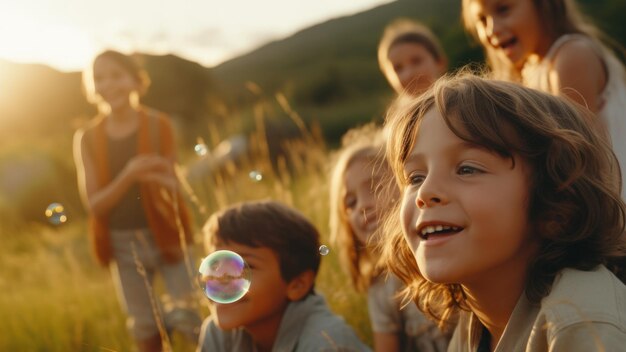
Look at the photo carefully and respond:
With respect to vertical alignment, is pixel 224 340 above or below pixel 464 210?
below

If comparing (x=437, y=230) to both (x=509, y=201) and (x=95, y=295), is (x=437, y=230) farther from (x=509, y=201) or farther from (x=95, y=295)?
(x=95, y=295)

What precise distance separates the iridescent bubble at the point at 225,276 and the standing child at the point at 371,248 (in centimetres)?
52

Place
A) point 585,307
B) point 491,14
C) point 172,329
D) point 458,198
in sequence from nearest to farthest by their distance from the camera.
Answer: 1. point 585,307
2. point 458,198
3. point 491,14
4. point 172,329

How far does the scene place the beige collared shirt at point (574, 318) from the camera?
166 centimetres

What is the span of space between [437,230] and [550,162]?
1.08 ft

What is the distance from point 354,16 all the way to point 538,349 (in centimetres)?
4954

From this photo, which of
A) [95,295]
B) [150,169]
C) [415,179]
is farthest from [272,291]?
[95,295]

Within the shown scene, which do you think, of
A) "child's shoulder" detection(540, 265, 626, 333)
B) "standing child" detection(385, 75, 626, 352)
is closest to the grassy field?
"standing child" detection(385, 75, 626, 352)

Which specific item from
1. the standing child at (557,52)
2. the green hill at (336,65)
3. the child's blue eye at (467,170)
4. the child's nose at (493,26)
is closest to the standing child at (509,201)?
the child's blue eye at (467,170)

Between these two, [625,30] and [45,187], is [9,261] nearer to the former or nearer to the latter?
[45,187]

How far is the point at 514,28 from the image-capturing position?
3.34m

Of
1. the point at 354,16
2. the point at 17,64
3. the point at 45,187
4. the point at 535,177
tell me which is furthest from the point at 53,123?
the point at 354,16

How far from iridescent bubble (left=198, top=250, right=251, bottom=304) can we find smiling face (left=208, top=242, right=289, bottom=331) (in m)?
0.05

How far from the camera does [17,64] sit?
84.0 ft
